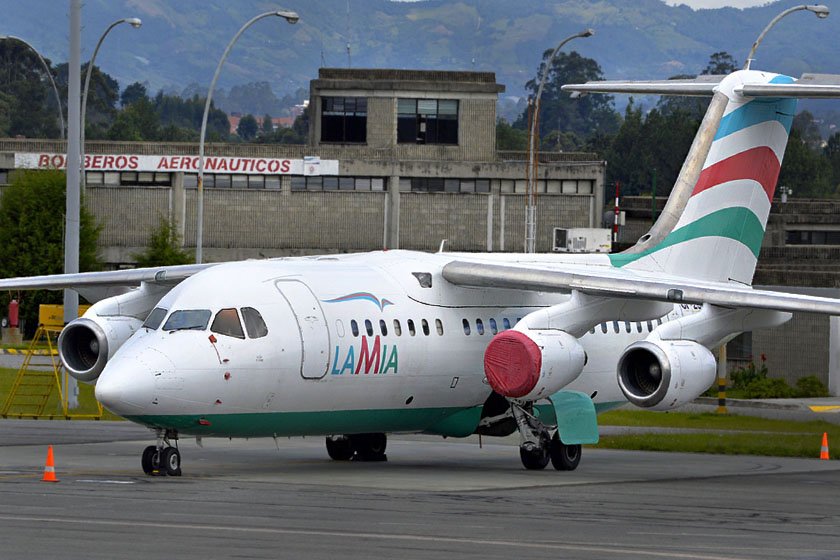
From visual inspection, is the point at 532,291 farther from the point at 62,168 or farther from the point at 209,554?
the point at 62,168

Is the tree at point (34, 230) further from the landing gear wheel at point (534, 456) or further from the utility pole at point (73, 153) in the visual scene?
the landing gear wheel at point (534, 456)

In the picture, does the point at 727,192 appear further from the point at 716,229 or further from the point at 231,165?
the point at 231,165

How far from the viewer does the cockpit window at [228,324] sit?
854 inches

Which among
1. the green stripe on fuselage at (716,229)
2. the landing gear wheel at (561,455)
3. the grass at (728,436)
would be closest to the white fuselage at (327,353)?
the landing gear wheel at (561,455)

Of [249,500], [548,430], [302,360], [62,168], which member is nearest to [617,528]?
[249,500]

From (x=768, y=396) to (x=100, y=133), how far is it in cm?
13792

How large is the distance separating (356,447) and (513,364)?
4300mm

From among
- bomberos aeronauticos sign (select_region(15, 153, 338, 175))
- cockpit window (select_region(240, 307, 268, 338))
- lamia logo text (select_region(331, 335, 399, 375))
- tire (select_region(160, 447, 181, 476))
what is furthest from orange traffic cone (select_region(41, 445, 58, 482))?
bomberos aeronauticos sign (select_region(15, 153, 338, 175))

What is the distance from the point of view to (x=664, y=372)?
76.0ft

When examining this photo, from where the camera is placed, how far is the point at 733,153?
28375 millimetres

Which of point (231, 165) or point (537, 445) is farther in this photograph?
point (231, 165)

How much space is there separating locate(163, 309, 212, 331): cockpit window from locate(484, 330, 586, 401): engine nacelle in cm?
454

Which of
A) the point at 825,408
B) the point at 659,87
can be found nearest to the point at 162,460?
the point at 659,87

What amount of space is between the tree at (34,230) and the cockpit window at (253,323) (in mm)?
39946
